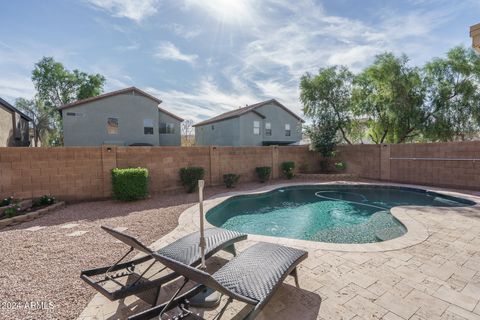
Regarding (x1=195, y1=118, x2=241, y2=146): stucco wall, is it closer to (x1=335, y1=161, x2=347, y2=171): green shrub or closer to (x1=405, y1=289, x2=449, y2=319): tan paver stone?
(x1=335, y1=161, x2=347, y2=171): green shrub

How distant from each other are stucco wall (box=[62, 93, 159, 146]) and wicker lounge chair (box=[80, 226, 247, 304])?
670 inches

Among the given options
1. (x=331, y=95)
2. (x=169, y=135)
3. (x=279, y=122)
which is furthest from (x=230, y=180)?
(x=279, y=122)

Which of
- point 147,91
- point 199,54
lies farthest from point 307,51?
point 147,91

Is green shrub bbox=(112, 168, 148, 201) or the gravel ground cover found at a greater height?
green shrub bbox=(112, 168, 148, 201)

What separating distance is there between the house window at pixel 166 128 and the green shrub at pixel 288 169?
11.9 metres

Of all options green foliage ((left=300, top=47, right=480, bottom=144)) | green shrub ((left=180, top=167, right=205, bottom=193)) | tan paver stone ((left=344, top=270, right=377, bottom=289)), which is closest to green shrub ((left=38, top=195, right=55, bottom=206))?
green shrub ((left=180, top=167, right=205, bottom=193))

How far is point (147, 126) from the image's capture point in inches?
749

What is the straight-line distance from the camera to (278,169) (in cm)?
1436

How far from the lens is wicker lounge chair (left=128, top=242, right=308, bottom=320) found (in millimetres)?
2064

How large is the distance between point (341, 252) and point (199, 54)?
12.0 m

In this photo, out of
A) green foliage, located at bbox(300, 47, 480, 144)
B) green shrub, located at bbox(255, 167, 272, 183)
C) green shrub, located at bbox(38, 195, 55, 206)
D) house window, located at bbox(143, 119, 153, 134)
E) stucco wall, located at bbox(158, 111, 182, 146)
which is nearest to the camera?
green shrub, located at bbox(38, 195, 55, 206)

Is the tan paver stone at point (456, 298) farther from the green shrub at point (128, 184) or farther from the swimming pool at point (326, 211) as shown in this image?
the green shrub at point (128, 184)

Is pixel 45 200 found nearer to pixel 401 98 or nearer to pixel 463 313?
pixel 463 313

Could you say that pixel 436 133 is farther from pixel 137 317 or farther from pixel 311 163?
pixel 137 317
